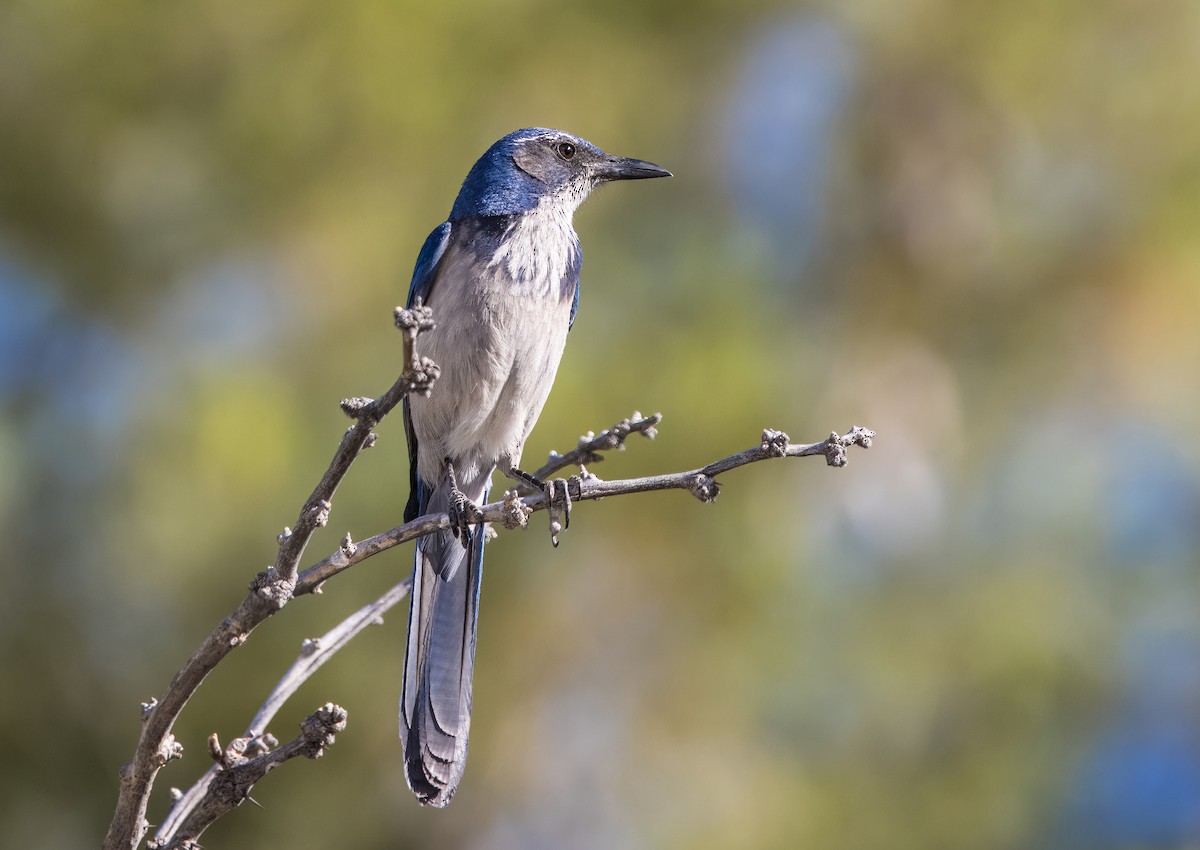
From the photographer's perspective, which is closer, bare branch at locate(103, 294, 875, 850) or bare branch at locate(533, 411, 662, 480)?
bare branch at locate(103, 294, 875, 850)

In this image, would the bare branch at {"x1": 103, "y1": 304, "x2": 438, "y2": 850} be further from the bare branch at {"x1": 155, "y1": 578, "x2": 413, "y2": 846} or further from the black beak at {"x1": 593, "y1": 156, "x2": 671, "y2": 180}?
Result: the black beak at {"x1": 593, "y1": 156, "x2": 671, "y2": 180}

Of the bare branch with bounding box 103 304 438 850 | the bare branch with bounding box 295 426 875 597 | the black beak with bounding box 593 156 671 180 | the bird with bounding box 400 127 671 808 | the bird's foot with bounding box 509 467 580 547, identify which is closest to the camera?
the bare branch with bounding box 103 304 438 850

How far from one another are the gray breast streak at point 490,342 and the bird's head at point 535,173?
0.16 m

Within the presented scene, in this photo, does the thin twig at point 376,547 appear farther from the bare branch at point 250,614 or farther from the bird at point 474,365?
the bird at point 474,365

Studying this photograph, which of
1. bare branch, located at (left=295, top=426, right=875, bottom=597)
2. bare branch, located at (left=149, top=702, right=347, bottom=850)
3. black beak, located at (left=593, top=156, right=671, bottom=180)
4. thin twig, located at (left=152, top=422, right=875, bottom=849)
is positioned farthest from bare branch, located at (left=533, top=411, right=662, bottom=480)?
black beak, located at (left=593, top=156, right=671, bottom=180)

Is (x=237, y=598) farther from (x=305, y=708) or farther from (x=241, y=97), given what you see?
(x=241, y=97)

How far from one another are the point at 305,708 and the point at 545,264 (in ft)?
10.6

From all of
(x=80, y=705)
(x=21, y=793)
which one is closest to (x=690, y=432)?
(x=80, y=705)

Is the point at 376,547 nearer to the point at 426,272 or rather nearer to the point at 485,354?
the point at 485,354

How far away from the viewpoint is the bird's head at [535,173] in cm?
464

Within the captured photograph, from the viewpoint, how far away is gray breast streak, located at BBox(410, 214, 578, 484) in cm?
415

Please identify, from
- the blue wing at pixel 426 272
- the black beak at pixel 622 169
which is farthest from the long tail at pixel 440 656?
the black beak at pixel 622 169

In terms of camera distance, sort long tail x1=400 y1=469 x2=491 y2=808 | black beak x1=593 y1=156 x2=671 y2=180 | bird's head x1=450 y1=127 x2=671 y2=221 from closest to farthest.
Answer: long tail x1=400 y1=469 x2=491 y2=808 → bird's head x1=450 y1=127 x2=671 y2=221 → black beak x1=593 y1=156 x2=671 y2=180

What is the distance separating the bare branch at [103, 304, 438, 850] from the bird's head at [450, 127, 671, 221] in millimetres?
2280
